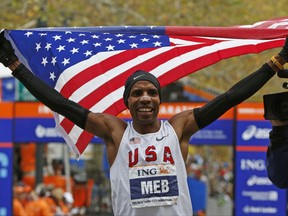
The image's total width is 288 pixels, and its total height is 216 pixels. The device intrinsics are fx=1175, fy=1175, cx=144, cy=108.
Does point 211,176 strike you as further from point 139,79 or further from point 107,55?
point 139,79

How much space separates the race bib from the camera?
7.57 meters

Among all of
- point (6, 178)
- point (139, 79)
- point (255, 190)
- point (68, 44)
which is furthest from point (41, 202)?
point (139, 79)

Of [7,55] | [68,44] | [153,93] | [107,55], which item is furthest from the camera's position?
[107,55]

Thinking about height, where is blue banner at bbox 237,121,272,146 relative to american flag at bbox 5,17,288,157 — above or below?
above

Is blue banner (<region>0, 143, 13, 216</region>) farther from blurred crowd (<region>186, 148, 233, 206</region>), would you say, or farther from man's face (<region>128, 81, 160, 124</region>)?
blurred crowd (<region>186, 148, 233, 206</region>)

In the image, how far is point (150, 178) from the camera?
7.60 meters

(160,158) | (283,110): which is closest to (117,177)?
(160,158)

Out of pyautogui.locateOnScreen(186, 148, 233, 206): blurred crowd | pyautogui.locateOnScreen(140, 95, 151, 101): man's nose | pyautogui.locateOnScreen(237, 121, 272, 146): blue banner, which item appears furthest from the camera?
pyautogui.locateOnScreen(186, 148, 233, 206): blurred crowd

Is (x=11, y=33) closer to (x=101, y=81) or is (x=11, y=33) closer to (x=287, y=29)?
(x=101, y=81)

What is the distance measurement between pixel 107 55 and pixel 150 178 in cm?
161

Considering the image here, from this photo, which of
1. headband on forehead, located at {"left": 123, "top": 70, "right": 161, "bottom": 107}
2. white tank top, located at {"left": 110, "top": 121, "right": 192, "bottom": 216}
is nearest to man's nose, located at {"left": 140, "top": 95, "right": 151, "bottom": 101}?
headband on forehead, located at {"left": 123, "top": 70, "right": 161, "bottom": 107}

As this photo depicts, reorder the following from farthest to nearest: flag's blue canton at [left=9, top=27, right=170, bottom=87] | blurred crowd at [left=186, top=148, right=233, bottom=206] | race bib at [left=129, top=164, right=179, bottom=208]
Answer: blurred crowd at [left=186, top=148, right=233, bottom=206] < flag's blue canton at [left=9, top=27, right=170, bottom=87] < race bib at [left=129, top=164, right=179, bottom=208]

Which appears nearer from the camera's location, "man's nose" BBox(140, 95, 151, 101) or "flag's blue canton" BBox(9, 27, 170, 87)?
"man's nose" BBox(140, 95, 151, 101)

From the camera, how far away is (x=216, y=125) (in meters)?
16.5
